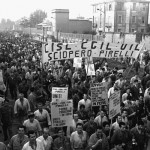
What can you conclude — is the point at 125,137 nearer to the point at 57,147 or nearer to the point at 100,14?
the point at 57,147

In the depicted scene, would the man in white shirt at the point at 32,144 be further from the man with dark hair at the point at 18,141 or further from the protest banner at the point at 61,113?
the protest banner at the point at 61,113

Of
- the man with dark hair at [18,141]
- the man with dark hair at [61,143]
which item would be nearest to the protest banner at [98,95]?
the man with dark hair at [61,143]

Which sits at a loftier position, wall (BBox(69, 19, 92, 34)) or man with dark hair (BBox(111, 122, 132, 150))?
wall (BBox(69, 19, 92, 34))

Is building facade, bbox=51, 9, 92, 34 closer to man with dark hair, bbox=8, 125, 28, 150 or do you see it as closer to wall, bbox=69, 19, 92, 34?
wall, bbox=69, 19, 92, 34

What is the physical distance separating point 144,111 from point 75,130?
3023 millimetres

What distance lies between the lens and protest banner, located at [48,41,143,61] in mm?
10250

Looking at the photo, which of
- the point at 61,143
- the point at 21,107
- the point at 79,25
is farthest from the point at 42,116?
the point at 79,25

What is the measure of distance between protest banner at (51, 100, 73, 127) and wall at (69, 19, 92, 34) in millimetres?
62792

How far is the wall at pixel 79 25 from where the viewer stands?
6906 cm

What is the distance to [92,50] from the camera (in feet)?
35.0

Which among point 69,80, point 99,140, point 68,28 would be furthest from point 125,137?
point 68,28

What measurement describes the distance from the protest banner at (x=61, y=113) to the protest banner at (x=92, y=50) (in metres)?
4.00

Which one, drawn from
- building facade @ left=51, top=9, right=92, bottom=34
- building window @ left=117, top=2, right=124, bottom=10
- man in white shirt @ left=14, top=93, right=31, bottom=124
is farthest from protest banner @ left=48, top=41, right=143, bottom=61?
building facade @ left=51, top=9, right=92, bottom=34

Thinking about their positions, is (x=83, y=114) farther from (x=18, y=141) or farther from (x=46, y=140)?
(x=18, y=141)
